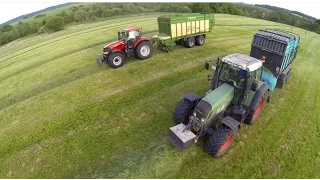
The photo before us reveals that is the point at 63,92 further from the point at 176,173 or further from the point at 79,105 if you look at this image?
the point at 176,173

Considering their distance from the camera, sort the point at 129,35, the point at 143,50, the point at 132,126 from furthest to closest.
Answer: the point at 143,50 → the point at 129,35 → the point at 132,126

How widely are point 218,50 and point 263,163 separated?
36.4 feet

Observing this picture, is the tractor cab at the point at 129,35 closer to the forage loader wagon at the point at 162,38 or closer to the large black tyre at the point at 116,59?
the forage loader wagon at the point at 162,38

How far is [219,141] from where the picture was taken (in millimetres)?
6340

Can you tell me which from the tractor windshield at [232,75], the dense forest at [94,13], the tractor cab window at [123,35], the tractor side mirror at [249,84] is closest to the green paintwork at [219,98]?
the tractor windshield at [232,75]

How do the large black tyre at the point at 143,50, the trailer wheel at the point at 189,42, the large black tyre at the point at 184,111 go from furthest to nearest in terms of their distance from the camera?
the trailer wheel at the point at 189,42, the large black tyre at the point at 143,50, the large black tyre at the point at 184,111

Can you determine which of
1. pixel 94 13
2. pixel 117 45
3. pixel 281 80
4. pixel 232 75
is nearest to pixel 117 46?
pixel 117 45

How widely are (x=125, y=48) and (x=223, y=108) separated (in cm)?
825

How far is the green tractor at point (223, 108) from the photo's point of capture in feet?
21.3

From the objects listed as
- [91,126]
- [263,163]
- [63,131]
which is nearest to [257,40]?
[263,163]

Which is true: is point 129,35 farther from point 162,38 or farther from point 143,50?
point 162,38

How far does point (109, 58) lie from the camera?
12.8 m

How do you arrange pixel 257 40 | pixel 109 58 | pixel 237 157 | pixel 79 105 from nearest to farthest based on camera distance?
pixel 237 157 < pixel 79 105 < pixel 257 40 < pixel 109 58

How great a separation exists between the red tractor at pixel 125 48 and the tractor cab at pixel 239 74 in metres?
6.99
